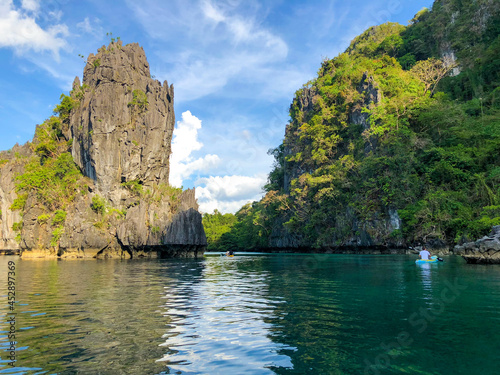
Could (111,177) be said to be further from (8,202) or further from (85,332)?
(85,332)

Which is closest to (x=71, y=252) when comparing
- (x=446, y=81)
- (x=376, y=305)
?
(x=376, y=305)

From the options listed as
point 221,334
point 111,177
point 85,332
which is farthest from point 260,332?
point 111,177

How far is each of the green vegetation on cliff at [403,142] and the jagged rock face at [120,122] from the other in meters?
26.9

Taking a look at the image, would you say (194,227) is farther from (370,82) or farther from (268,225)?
(370,82)

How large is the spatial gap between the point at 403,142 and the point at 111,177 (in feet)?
147

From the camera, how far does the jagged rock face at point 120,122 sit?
5649cm

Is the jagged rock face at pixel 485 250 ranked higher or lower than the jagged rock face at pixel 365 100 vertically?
lower

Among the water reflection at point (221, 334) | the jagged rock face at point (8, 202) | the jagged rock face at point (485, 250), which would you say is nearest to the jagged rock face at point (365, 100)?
the jagged rock face at point (485, 250)

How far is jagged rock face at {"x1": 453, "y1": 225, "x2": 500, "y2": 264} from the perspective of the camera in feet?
77.2

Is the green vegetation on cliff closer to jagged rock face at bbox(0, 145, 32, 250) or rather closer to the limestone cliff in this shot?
the limestone cliff

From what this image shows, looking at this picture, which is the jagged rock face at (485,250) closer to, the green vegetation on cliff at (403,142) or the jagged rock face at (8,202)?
the green vegetation on cliff at (403,142)

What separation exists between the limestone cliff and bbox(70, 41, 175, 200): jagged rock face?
160mm

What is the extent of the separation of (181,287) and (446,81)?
60.5 m

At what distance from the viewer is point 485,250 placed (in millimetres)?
23875
